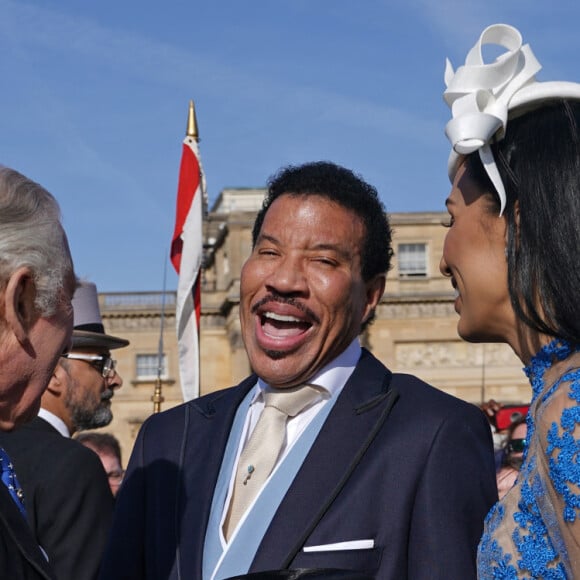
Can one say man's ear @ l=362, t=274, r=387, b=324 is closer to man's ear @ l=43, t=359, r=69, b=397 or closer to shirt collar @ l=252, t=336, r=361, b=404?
shirt collar @ l=252, t=336, r=361, b=404

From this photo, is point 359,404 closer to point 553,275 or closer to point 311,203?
point 311,203

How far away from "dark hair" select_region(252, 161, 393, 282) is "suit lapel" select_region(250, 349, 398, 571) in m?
0.44

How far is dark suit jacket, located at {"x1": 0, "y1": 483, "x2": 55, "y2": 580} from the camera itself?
273 cm

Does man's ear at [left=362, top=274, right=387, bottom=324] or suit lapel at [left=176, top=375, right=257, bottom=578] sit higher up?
man's ear at [left=362, top=274, right=387, bottom=324]

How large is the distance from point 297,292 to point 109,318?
49018 millimetres

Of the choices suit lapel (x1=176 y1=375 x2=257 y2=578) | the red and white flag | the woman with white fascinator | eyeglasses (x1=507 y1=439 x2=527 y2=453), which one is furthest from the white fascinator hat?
the red and white flag

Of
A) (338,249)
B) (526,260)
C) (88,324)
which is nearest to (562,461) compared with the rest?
(526,260)

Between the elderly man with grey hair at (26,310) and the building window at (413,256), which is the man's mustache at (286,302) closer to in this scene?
the elderly man with grey hair at (26,310)

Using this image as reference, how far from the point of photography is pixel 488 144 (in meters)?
2.75

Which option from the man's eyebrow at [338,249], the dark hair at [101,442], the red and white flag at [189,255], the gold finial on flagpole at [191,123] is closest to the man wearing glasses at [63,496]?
the man's eyebrow at [338,249]

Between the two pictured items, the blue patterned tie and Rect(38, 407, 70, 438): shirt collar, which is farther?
Rect(38, 407, 70, 438): shirt collar

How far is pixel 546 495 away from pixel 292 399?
60.9 inches

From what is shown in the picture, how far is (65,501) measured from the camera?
4461 millimetres

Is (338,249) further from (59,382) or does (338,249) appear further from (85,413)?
(59,382)
